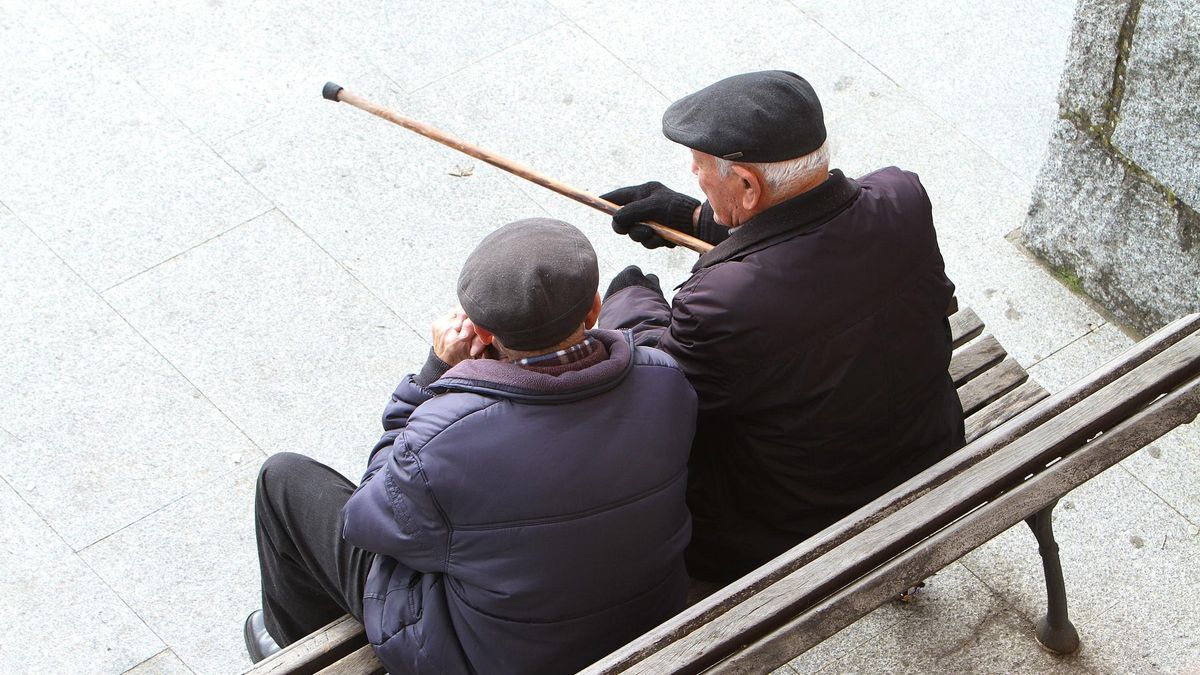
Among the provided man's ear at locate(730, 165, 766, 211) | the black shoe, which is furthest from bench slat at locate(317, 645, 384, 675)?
man's ear at locate(730, 165, 766, 211)

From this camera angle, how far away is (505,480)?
7.85ft

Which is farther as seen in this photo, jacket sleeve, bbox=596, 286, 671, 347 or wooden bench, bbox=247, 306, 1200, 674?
jacket sleeve, bbox=596, 286, 671, 347

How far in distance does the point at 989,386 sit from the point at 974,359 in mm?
81

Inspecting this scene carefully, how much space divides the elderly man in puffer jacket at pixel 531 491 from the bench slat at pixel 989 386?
41.8 inches

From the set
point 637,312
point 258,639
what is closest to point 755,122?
point 637,312

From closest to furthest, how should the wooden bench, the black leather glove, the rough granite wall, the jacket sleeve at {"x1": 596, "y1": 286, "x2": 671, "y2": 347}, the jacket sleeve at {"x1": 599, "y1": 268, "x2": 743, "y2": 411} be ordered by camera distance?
the wooden bench, the jacket sleeve at {"x1": 599, "y1": 268, "x2": 743, "y2": 411}, the jacket sleeve at {"x1": 596, "y1": 286, "x2": 671, "y2": 347}, the black leather glove, the rough granite wall

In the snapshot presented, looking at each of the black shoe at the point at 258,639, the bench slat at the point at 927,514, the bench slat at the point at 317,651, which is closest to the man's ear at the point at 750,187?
the bench slat at the point at 927,514

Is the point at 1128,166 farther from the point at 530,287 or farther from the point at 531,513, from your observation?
the point at 531,513

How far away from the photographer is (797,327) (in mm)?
2666

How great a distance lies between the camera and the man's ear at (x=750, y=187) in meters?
2.78

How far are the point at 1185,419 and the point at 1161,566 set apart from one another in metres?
0.89

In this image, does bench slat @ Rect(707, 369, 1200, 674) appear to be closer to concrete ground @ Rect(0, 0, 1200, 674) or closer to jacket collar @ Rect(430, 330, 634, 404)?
jacket collar @ Rect(430, 330, 634, 404)

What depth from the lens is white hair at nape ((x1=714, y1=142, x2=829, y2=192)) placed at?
278 cm

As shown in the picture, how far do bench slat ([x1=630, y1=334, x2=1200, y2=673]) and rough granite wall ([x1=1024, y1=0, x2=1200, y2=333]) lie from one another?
1.21 metres
